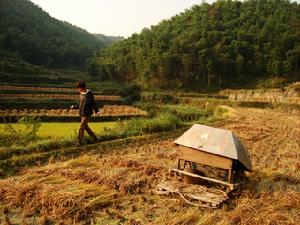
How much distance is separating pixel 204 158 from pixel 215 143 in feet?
1.20

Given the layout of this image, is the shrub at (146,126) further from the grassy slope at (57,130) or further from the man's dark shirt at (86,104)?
the man's dark shirt at (86,104)

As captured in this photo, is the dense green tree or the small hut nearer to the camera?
the small hut

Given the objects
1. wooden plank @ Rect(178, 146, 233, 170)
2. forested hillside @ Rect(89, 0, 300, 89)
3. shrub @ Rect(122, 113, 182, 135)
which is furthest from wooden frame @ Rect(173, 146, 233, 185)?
forested hillside @ Rect(89, 0, 300, 89)

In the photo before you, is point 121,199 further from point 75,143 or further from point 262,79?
point 262,79

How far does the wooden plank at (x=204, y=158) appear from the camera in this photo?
608 cm

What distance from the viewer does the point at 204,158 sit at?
6.27 meters

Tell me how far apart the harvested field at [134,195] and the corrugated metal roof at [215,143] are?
726mm

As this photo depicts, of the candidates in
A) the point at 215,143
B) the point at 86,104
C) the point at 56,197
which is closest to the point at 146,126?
the point at 86,104

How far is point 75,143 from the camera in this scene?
938 centimetres

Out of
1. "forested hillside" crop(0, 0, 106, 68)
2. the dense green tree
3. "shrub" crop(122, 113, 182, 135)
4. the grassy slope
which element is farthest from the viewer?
the dense green tree

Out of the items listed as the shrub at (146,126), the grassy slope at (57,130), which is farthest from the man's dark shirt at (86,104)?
the grassy slope at (57,130)

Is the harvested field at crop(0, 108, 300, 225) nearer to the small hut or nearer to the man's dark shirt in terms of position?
the small hut

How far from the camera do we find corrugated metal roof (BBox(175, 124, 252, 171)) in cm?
605

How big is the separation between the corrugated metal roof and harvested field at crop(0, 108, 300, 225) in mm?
726
